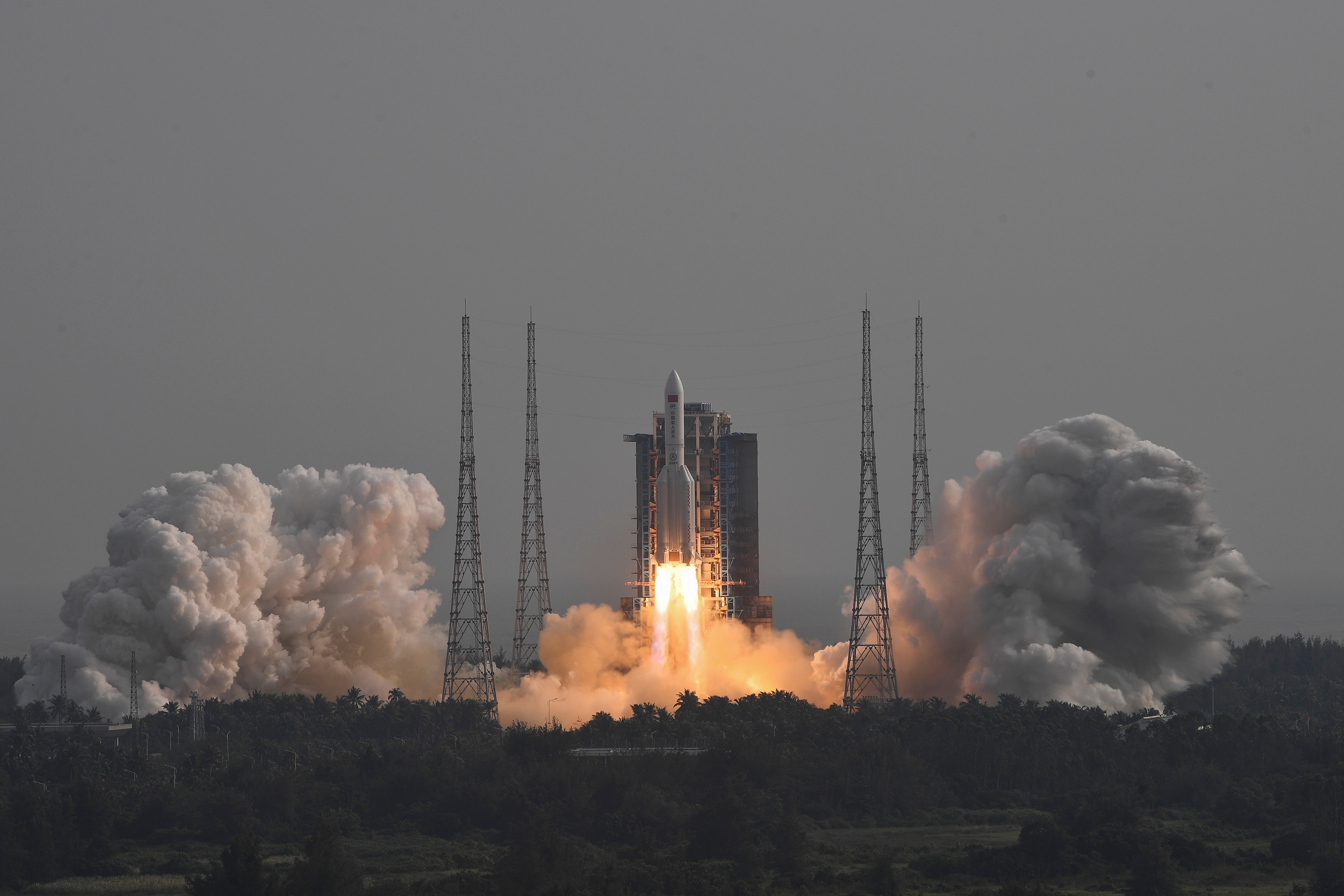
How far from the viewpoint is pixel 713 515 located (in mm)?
101875

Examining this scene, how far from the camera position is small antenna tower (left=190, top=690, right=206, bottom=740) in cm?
10062

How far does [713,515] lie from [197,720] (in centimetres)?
2956

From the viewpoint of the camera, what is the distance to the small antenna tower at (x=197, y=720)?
100625 mm

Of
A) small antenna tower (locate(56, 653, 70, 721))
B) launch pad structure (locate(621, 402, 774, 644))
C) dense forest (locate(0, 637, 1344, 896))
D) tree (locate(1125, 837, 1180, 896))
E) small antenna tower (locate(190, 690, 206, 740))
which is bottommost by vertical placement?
tree (locate(1125, 837, 1180, 896))

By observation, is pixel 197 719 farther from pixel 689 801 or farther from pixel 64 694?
pixel 689 801

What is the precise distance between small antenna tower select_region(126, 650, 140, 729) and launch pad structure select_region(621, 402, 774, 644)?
26.3 meters

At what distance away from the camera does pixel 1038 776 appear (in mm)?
90250

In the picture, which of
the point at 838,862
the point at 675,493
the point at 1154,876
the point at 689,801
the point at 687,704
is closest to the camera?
the point at 1154,876

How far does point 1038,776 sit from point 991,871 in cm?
1912

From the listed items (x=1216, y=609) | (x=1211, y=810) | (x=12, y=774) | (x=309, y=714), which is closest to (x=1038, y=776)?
(x=1211, y=810)

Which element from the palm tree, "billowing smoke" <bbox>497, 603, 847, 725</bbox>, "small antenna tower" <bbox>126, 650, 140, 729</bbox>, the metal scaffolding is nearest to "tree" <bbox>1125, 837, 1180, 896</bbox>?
the palm tree

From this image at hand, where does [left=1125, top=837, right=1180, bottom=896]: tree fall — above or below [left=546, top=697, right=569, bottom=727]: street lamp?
below

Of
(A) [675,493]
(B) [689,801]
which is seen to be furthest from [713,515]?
(B) [689,801]

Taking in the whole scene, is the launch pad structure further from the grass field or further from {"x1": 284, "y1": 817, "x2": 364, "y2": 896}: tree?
{"x1": 284, "y1": 817, "x2": 364, "y2": 896}: tree
